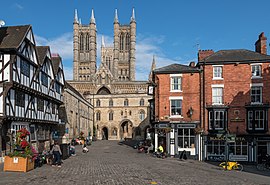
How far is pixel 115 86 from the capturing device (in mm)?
83750

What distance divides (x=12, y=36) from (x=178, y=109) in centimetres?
1627

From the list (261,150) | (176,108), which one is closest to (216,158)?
(261,150)

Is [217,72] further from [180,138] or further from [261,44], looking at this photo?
[180,138]

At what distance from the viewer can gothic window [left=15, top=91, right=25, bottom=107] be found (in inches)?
899

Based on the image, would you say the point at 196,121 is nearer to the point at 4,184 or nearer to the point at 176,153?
the point at 176,153

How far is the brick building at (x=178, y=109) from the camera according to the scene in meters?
28.2

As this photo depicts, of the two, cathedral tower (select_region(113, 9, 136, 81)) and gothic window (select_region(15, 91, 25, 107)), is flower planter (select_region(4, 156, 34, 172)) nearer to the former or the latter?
gothic window (select_region(15, 91, 25, 107))

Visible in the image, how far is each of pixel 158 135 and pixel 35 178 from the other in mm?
17632

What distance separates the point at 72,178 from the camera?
14172mm

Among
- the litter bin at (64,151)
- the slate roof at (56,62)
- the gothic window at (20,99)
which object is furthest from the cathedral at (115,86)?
the gothic window at (20,99)

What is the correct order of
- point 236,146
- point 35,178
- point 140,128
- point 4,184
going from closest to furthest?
point 4,184
point 35,178
point 236,146
point 140,128

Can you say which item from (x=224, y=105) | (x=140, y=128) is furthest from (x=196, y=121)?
(x=140, y=128)

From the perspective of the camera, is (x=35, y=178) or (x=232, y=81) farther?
(x=232, y=81)

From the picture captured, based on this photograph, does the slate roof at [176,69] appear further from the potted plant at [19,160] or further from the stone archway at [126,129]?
the stone archway at [126,129]
